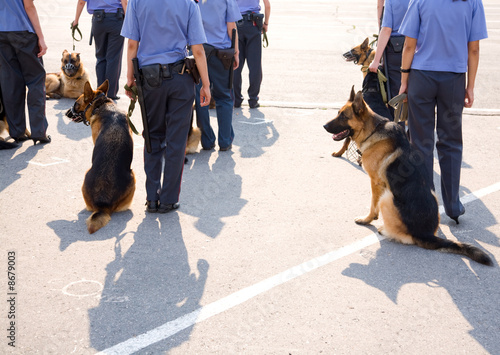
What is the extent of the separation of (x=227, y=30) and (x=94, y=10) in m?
2.90

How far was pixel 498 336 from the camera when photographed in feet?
11.1

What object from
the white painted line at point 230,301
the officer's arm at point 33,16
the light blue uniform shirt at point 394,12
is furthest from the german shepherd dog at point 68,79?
the white painted line at point 230,301

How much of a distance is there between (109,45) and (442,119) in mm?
5650

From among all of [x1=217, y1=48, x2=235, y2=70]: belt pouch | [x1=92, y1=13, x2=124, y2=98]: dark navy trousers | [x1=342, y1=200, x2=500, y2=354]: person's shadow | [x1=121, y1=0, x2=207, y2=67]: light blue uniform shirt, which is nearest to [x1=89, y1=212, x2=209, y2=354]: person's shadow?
[x1=342, y1=200, x2=500, y2=354]: person's shadow

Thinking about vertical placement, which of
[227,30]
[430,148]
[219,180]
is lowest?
[219,180]

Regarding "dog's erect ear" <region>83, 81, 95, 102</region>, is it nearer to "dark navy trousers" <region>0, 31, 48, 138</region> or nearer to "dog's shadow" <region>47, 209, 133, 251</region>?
"dog's shadow" <region>47, 209, 133, 251</region>

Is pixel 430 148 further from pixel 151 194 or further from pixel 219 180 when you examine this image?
pixel 151 194

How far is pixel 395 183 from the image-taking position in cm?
459

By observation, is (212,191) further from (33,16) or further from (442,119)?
(33,16)

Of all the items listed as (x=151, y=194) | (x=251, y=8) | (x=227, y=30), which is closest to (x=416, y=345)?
(x=151, y=194)

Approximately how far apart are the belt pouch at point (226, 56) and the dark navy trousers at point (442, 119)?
8.25 feet

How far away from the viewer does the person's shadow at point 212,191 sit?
5.06m

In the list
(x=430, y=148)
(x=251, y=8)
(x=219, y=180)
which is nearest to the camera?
(x=430, y=148)

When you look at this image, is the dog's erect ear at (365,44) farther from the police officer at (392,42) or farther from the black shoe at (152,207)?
the black shoe at (152,207)
